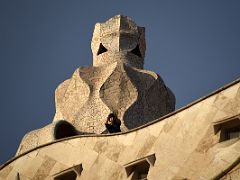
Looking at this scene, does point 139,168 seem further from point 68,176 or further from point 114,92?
point 114,92

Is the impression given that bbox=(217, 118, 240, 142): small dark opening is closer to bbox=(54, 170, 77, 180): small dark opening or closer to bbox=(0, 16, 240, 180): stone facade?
bbox=(0, 16, 240, 180): stone facade

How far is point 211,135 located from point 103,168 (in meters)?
2.39

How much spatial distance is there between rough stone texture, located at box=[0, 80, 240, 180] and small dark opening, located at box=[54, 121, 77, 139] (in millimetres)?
1483

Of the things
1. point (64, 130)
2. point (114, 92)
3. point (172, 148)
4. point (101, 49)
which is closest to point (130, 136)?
point (172, 148)

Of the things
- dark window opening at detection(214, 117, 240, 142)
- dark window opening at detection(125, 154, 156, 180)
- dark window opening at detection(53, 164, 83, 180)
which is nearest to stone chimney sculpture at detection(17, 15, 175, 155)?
dark window opening at detection(53, 164, 83, 180)

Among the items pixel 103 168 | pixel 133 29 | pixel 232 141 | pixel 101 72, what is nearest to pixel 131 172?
pixel 103 168

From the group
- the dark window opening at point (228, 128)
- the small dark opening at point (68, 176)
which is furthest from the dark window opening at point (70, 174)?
the dark window opening at point (228, 128)

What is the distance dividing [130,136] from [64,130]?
3290 mm

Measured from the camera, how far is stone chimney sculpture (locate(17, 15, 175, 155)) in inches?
984

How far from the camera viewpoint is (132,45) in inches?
1086

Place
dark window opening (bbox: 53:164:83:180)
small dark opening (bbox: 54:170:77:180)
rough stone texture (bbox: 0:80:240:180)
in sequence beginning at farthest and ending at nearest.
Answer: small dark opening (bbox: 54:170:77:180) → dark window opening (bbox: 53:164:83:180) → rough stone texture (bbox: 0:80:240:180)

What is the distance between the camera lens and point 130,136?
19953mm

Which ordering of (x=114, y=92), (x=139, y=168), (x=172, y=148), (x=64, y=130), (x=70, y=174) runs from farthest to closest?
(x=114, y=92)
(x=64, y=130)
(x=70, y=174)
(x=139, y=168)
(x=172, y=148)

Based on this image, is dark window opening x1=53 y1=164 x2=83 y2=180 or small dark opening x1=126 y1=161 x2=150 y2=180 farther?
dark window opening x1=53 y1=164 x2=83 y2=180
